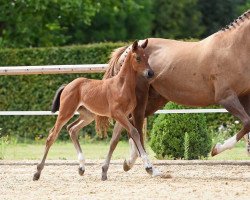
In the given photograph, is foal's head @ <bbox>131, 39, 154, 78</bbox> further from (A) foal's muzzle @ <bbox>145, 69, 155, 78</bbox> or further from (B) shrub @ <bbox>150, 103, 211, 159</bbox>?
(B) shrub @ <bbox>150, 103, 211, 159</bbox>

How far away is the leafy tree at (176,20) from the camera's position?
3450 centimetres

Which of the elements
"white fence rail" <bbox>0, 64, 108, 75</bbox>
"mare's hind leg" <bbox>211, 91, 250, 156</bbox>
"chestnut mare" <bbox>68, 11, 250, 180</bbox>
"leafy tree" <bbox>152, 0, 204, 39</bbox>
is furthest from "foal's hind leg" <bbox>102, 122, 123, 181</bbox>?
"leafy tree" <bbox>152, 0, 204, 39</bbox>

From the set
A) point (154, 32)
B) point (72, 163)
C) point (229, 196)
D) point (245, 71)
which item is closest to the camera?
point (229, 196)

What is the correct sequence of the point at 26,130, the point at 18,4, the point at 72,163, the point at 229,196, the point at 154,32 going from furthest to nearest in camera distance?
the point at 154,32, the point at 18,4, the point at 26,130, the point at 72,163, the point at 229,196

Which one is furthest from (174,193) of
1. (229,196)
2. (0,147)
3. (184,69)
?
(0,147)

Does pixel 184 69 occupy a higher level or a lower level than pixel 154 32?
higher

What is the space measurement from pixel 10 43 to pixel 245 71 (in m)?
14.7

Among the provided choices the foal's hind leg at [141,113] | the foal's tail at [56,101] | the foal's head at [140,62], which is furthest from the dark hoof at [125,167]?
the foal's head at [140,62]

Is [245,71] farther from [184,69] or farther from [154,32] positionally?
[154,32]

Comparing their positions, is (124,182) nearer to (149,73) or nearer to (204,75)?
(149,73)

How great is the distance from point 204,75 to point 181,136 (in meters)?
2.84

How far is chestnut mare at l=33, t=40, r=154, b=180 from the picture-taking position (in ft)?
32.5

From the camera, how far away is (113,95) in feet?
33.0

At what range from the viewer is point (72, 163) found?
39.7ft
